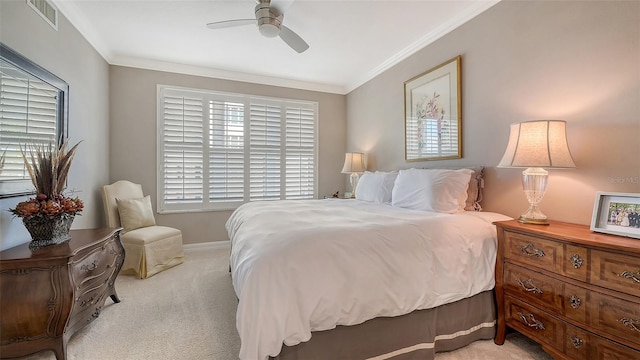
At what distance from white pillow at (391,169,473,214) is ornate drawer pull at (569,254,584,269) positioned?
82cm

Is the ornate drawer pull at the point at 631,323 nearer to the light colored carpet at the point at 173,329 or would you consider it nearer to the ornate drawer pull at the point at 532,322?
the ornate drawer pull at the point at 532,322

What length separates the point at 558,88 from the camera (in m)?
1.87

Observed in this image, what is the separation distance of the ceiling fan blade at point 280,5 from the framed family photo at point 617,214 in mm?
2454

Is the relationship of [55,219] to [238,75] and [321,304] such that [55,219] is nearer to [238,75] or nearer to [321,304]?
[321,304]

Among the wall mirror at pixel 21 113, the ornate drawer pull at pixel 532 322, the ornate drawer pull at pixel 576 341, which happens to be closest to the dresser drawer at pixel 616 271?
the ornate drawer pull at pixel 576 341

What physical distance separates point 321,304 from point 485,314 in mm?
1312

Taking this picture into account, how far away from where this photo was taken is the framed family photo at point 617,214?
1342 millimetres

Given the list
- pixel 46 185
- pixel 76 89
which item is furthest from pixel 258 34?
pixel 46 185

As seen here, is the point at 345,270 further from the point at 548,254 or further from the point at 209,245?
the point at 209,245

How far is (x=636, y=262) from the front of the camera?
114 cm

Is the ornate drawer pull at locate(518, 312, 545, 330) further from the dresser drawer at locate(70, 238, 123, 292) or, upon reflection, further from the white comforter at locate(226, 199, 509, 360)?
the dresser drawer at locate(70, 238, 123, 292)

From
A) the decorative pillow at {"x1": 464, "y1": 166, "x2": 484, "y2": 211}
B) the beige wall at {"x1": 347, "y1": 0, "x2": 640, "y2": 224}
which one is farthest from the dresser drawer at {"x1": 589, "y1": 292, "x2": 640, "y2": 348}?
the decorative pillow at {"x1": 464, "y1": 166, "x2": 484, "y2": 211}

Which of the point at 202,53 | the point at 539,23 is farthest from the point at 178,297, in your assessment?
the point at 539,23

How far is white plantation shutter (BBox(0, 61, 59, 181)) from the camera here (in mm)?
1631
